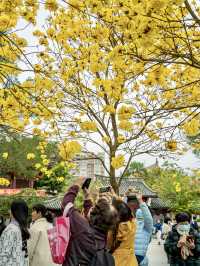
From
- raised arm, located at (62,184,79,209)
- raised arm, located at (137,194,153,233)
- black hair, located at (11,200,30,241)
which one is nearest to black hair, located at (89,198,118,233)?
raised arm, located at (62,184,79,209)

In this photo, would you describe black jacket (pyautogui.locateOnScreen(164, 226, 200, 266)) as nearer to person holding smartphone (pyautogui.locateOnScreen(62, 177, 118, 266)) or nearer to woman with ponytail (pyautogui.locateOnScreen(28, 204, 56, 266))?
woman with ponytail (pyautogui.locateOnScreen(28, 204, 56, 266))

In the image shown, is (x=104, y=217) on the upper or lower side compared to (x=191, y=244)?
upper

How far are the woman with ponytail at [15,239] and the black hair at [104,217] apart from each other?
3.98 ft

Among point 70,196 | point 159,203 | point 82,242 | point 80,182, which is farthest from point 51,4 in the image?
point 159,203

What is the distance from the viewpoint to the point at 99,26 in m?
7.95

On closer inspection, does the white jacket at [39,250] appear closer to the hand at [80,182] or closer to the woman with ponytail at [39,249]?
the woman with ponytail at [39,249]

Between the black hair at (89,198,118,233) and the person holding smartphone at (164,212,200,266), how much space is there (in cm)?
319

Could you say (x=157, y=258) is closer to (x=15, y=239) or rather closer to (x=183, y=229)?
(x=183, y=229)

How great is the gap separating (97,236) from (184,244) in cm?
328

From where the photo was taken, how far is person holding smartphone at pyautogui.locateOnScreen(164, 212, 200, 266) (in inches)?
276

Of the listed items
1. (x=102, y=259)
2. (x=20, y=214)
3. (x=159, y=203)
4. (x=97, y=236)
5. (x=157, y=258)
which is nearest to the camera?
(x=102, y=259)

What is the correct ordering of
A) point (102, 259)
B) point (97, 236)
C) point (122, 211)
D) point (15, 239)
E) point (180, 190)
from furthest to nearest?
point (180, 190)
point (15, 239)
point (122, 211)
point (97, 236)
point (102, 259)

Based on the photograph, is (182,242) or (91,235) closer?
(91,235)

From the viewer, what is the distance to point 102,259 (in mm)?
3889
